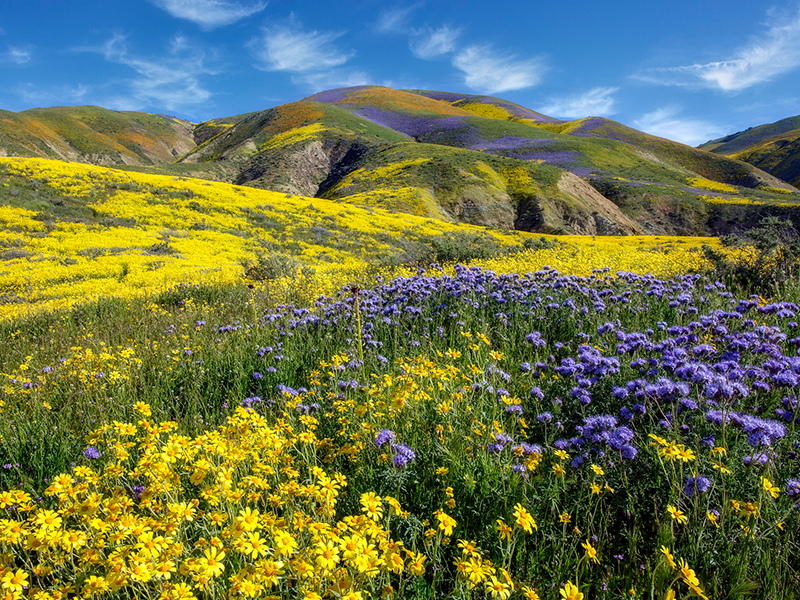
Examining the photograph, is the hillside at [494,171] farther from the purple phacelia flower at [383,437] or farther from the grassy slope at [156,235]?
the purple phacelia flower at [383,437]

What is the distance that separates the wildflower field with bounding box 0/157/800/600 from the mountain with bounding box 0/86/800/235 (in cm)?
2918

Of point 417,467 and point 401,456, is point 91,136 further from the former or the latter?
point 401,456

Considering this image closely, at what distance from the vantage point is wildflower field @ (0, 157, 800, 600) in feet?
4.47

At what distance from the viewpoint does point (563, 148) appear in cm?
→ 6116

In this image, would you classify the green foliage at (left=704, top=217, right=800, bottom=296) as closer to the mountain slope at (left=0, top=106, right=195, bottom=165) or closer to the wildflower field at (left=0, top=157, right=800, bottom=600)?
the wildflower field at (left=0, top=157, right=800, bottom=600)

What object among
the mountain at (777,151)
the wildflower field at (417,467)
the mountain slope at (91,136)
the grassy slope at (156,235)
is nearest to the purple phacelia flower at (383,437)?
the wildflower field at (417,467)

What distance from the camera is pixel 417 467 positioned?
2324mm

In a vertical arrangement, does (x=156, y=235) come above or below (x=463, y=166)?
below

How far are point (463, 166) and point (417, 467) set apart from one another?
44.4 meters

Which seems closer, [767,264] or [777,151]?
[767,264]

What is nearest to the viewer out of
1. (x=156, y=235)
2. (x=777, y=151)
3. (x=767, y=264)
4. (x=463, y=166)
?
(x=767, y=264)

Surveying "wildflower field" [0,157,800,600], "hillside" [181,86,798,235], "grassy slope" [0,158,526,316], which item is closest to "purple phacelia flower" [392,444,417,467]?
"wildflower field" [0,157,800,600]

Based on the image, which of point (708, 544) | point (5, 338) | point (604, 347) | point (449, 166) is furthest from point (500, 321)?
point (449, 166)

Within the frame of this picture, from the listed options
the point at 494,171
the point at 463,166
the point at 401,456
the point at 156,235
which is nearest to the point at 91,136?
the point at 463,166
